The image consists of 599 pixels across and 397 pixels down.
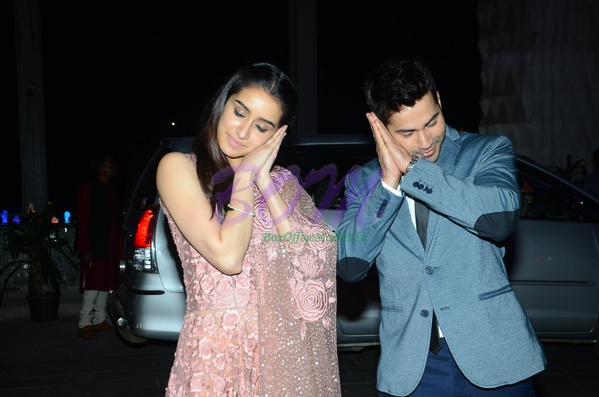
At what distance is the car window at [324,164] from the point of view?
535 cm

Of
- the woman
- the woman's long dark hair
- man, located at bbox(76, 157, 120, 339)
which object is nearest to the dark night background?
man, located at bbox(76, 157, 120, 339)

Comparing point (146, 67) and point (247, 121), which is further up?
point (146, 67)

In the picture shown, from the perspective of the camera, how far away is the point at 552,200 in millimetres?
5648

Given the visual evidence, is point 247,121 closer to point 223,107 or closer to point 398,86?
point 223,107

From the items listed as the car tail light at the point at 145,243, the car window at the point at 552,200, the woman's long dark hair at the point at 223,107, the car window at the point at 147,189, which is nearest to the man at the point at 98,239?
the car window at the point at 147,189

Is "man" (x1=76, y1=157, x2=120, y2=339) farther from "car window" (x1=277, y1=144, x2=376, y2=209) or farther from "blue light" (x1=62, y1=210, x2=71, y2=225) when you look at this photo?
"car window" (x1=277, y1=144, x2=376, y2=209)

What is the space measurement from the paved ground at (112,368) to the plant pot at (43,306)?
492mm

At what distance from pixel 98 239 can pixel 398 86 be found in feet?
18.7

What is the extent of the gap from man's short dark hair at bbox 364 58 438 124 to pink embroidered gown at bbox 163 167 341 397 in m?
0.46

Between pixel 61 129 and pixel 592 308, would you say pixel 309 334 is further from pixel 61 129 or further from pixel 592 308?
pixel 61 129

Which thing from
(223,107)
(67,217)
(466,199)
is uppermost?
→ (223,107)

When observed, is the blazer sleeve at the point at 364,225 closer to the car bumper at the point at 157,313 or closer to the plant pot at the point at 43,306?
the car bumper at the point at 157,313

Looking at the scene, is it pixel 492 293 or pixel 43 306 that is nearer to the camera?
pixel 492 293

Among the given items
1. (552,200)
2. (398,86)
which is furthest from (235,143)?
(552,200)
